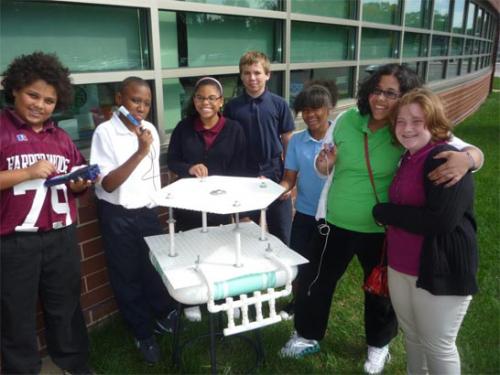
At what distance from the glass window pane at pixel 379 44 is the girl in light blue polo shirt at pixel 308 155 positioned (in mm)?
3312

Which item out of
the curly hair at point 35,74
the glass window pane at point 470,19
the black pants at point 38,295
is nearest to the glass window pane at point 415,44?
the glass window pane at point 470,19

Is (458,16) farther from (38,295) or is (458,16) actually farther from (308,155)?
(38,295)

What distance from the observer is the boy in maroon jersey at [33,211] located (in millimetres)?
1748

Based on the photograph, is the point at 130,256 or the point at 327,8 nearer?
the point at 130,256

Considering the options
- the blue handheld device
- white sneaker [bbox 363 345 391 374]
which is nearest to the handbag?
white sneaker [bbox 363 345 391 374]

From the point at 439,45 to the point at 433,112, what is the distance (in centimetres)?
812

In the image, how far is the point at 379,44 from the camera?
580 centimetres

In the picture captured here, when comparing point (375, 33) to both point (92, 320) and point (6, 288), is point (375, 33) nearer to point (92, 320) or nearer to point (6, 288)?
point (92, 320)

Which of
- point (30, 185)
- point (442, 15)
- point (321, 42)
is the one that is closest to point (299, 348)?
point (30, 185)

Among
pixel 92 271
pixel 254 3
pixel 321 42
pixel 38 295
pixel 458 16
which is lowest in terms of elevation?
pixel 92 271

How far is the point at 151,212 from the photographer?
7.60ft

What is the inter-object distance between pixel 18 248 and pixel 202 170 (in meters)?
0.92

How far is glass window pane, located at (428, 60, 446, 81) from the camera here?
8.41 m

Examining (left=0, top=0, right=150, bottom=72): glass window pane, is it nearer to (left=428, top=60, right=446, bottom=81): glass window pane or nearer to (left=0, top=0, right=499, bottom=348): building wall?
(left=0, top=0, right=499, bottom=348): building wall
